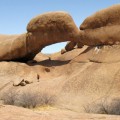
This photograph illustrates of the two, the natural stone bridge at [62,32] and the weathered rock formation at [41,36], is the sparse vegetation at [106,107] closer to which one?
the natural stone bridge at [62,32]

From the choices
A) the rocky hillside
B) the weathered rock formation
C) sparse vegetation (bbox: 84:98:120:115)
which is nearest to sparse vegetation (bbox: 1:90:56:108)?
the rocky hillside

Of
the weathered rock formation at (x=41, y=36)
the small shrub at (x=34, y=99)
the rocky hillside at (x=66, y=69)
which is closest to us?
the rocky hillside at (x=66, y=69)

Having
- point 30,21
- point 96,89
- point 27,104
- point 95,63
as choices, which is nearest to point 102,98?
point 96,89

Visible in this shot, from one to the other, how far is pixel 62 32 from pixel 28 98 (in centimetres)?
399

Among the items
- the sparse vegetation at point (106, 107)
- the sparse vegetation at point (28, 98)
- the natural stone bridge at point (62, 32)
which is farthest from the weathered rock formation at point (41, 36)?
the sparse vegetation at point (106, 107)

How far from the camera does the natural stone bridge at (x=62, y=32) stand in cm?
1470

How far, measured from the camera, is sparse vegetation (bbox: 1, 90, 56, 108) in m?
13.4

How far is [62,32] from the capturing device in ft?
52.3

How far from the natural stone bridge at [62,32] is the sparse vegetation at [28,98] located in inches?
128

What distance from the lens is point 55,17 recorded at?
Answer: 15.9 meters

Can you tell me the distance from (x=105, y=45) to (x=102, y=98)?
137 inches

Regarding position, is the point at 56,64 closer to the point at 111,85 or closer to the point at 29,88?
the point at 29,88

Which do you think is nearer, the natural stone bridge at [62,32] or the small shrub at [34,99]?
the small shrub at [34,99]

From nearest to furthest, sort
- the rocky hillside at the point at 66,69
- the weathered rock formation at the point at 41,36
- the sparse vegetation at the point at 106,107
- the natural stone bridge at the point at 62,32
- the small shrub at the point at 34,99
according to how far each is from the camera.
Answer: the sparse vegetation at the point at 106,107
the rocky hillside at the point at 66,69
the small shrub at the point at 34,99
the natural stone bridge at the point at 62,32
the weathered rock formation at the point at 41,36
